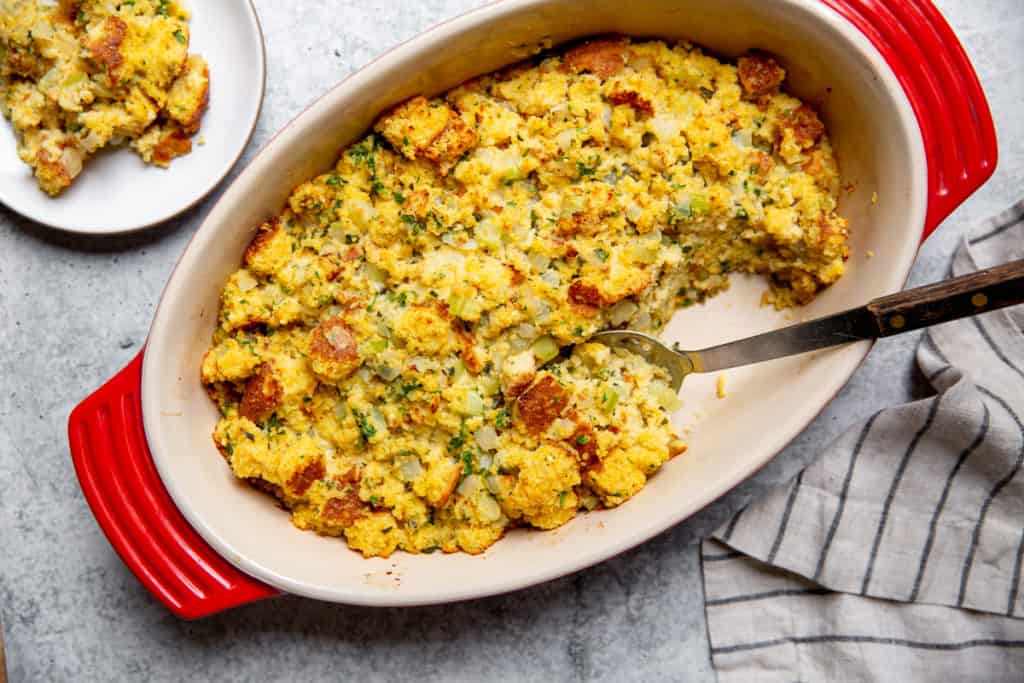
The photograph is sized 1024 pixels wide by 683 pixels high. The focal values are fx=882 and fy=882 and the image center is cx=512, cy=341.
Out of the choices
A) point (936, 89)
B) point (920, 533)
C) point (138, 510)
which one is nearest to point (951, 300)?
point (936, 89)

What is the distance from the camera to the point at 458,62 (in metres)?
2.30

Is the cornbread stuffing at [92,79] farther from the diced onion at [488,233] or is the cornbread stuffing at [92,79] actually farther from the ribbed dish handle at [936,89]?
the ribbed dish handle at [936,89]

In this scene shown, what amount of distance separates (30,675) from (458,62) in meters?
2.32

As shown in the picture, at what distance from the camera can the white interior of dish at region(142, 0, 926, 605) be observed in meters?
2.20

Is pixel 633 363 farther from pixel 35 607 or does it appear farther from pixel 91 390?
pixel 35 607

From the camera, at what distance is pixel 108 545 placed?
2781 millimetres

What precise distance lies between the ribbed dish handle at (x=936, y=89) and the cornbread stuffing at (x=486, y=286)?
25cm

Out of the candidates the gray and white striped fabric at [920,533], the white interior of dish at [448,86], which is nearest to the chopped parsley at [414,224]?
the white interior of dish at [448,86]

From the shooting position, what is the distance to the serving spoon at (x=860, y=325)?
199 cm

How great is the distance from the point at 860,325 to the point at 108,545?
232 cm

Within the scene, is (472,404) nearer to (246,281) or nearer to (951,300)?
(246,281)

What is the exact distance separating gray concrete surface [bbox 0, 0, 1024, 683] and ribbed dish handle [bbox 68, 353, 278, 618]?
535mm

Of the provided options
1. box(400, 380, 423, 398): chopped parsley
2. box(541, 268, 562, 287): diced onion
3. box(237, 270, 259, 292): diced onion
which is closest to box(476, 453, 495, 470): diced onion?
box(400, 380, 423, 398): chopped parsley

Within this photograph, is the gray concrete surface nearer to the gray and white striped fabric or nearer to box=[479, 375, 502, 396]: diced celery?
the gray and white striped fabric
